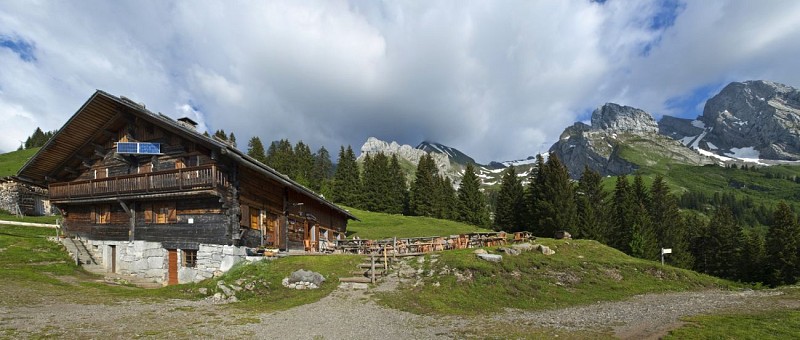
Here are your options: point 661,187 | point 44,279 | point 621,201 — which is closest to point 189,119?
point 44,279

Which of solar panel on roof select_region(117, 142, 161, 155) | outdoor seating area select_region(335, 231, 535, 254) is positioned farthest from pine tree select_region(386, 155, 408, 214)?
solar panel on roof select_region(117, 142, 161, 155)

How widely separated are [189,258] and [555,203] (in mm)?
46025

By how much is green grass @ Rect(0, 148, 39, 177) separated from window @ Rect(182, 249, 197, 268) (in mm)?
66155

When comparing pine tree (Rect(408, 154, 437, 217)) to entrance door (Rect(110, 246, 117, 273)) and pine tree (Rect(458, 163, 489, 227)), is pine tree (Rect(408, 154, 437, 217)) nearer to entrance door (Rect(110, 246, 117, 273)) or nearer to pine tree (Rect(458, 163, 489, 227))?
pine tree (Rect(458, 163, 489, 227))

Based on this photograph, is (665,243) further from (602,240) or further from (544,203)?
(544,203)

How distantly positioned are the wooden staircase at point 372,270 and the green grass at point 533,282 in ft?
7.42

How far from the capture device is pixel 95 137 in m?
29.8

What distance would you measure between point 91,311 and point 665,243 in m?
68.9

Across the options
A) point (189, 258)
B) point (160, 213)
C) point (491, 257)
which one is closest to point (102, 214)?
point (160, 213)

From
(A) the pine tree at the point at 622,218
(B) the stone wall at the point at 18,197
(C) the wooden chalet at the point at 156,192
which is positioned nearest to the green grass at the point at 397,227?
(A) the pine tree at the point at 622,218

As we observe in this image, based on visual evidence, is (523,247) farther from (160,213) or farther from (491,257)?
(160,213)

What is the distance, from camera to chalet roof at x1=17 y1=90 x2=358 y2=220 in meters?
24.9

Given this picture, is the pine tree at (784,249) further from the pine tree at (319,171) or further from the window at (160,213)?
the pine tree at (319,171)

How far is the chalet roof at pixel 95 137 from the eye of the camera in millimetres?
24859
